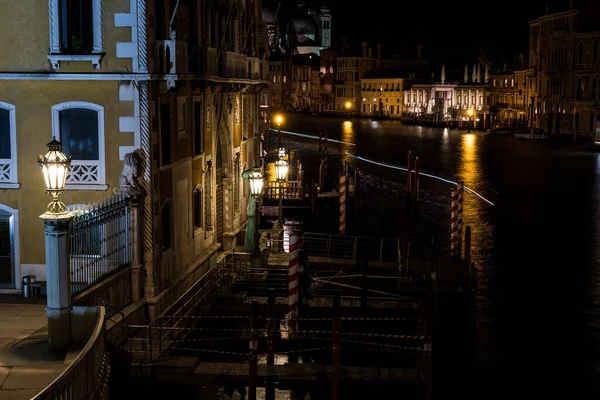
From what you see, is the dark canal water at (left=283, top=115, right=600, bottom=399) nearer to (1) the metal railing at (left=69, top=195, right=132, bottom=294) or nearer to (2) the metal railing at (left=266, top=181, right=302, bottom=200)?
(2) the metal railing at (left=266, top=181, right=302, bottom=200)

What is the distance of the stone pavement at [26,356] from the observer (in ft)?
37.3

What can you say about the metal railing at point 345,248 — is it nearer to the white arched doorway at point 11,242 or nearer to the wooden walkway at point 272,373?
the white arched doorway at point 11,242

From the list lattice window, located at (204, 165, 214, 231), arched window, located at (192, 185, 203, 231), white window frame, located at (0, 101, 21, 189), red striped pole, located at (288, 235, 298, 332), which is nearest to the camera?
white window frame, located at (0, 101, 21, 189)

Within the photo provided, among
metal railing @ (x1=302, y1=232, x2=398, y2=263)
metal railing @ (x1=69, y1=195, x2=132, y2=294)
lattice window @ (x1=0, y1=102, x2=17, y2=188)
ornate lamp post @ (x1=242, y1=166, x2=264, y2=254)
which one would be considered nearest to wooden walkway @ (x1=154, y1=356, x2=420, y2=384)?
metal railing @ (x1=69, y1=195, x2=132, y2=294)

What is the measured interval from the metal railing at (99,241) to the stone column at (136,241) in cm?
8

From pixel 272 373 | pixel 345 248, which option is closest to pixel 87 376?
pixel 272 373

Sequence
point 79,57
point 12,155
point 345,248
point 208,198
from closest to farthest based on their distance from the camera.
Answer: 1. point 79,57
2. point 12,155
3. point 208,198
4. point 345,248

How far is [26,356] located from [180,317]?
12.7 ft

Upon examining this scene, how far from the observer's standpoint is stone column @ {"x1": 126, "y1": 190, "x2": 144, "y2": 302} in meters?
16.1

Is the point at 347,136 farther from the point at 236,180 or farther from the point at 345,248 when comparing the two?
the point at 236,180

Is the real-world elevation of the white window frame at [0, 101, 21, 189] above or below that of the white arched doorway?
above

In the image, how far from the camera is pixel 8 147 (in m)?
16.8

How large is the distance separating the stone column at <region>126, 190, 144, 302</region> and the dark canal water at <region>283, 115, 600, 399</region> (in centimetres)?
628

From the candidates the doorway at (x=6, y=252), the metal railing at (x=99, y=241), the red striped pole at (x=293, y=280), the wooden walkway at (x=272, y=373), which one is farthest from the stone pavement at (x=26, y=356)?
the red striped pole at (x=293, y=280)
